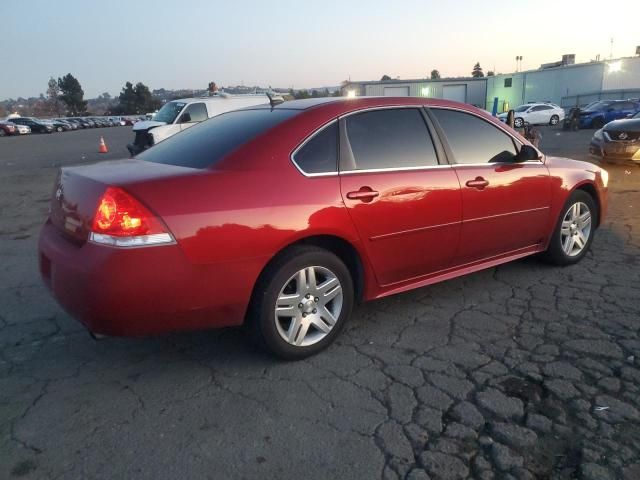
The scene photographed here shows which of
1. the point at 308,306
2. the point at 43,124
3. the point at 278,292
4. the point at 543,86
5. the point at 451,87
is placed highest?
the point at 278,292

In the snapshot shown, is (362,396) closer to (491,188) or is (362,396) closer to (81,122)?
(491,188)

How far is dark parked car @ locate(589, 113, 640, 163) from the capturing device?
10141mm

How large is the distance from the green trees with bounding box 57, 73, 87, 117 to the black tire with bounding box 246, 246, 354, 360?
91.8 meters

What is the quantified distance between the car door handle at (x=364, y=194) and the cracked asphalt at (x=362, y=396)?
0.99m

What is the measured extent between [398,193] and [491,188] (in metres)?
0.98

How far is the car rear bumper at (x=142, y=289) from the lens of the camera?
2.55 meters

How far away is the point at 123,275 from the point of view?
8.36 feet

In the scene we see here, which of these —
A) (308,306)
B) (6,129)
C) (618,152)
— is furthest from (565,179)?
(6,129)

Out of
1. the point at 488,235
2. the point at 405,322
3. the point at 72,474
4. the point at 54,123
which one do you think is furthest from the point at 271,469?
the point at 54,123

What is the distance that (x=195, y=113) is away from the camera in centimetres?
1455

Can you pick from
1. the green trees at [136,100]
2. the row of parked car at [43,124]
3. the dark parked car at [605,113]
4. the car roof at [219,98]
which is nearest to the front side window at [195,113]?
the car roof at [219,98]

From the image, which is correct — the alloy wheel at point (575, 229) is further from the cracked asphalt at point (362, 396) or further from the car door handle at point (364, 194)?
the car door handle at point (364, 194)

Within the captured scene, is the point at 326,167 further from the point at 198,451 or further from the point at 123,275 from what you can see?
the point at 198,451

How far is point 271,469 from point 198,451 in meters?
0.37
